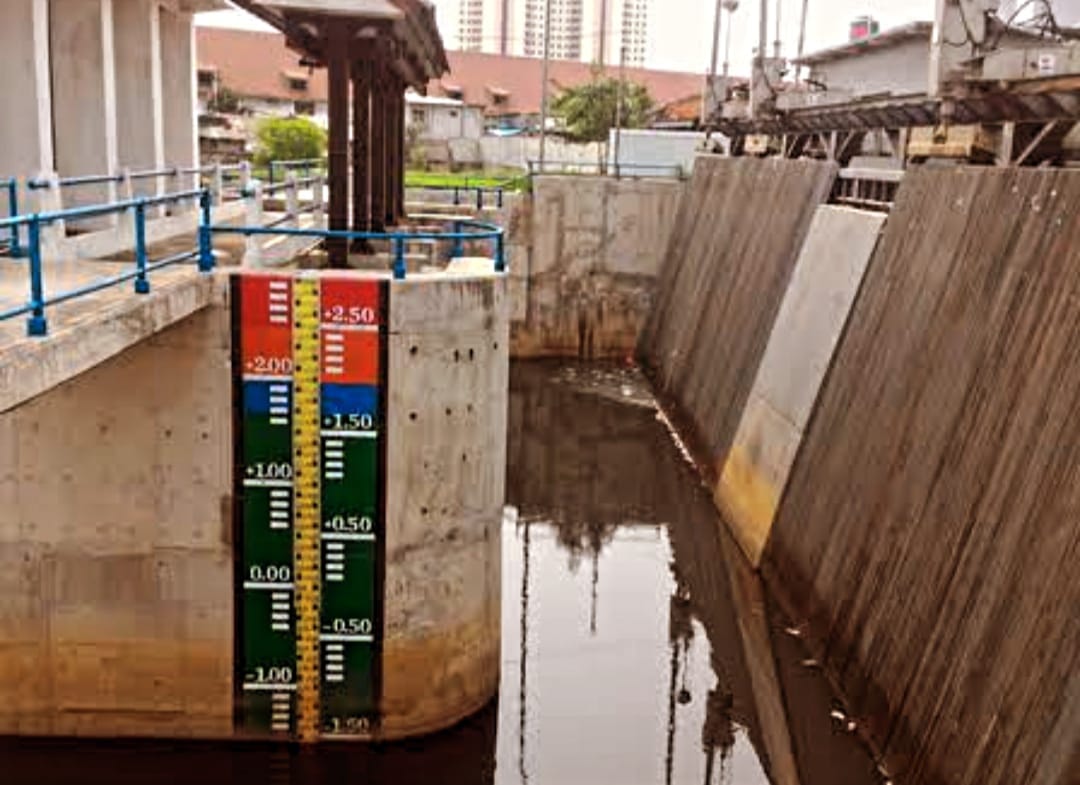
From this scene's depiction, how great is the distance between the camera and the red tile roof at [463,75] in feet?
241

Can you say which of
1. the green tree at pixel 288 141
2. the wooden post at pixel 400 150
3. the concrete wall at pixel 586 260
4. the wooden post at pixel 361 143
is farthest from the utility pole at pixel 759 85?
the green tree at pixel 288 141

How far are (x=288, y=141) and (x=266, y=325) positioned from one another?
4243 cm

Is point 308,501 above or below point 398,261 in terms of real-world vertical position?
below

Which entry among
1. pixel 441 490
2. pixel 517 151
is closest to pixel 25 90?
pixel 441 490

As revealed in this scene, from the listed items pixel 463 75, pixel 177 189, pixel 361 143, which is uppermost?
pixel 463 75

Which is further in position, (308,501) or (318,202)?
(318,202)

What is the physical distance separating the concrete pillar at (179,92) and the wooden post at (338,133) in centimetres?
767

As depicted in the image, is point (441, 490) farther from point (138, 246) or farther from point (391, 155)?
point (391, 155)

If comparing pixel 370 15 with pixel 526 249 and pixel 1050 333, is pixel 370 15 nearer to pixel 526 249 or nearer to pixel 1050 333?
pixel 1050 333

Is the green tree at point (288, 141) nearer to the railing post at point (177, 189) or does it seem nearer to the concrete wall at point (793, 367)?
the railing post at point (177, 189)

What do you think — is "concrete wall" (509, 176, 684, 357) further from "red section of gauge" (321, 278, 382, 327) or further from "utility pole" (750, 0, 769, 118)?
"red section of gauge" (321, 278, 382, 327)

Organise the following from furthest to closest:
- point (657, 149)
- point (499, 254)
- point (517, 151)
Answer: point (517, 151) < point (657, 149) < point (499, 254)

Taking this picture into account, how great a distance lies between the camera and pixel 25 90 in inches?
577

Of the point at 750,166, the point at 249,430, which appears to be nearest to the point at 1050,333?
the point at 249,430
